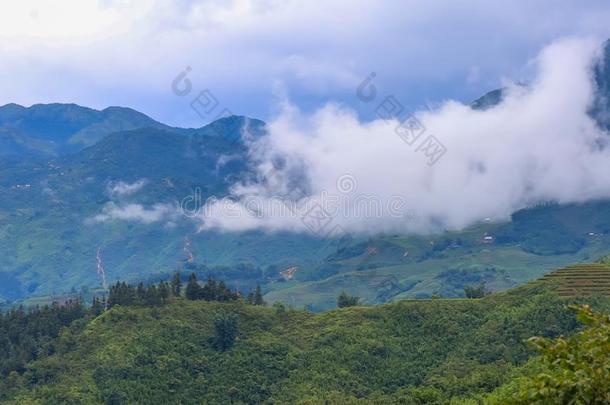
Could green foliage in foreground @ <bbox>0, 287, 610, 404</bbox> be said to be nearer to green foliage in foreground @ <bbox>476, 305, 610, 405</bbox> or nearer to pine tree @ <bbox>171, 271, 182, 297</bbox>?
pine tree @ <bbox>171, 271, 182, 297</bbox>

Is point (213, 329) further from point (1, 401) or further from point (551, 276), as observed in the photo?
point (551, 276)

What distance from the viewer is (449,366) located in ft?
228

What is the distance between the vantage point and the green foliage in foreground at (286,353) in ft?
224

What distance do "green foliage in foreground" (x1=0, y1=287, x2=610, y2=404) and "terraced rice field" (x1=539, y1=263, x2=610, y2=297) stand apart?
2.51 meters

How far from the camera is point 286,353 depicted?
251 ft

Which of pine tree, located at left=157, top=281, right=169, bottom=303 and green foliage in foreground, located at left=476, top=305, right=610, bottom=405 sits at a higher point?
pine tree, located at left=157, top=281, right=169, bottom=303

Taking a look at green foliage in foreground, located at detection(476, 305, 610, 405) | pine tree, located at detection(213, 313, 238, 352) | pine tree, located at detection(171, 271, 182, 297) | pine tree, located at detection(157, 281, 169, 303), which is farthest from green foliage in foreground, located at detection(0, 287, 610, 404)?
green foliage in foreground, located at detection(476, 305, 610, 405)

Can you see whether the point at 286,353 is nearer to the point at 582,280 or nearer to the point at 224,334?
the point at 224,334

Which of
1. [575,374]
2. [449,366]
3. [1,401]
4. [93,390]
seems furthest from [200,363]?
[575,374]

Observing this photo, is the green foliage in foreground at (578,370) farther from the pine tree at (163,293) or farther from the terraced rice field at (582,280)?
the pine tree at (163,293)

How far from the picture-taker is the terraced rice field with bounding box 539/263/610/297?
3121 inches

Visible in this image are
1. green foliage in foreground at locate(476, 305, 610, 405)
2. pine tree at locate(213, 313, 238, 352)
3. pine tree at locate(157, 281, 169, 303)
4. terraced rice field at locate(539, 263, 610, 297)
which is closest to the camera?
green foliage in foreground at locate(476, 305, 610, 405)

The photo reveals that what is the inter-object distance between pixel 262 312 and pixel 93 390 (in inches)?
925

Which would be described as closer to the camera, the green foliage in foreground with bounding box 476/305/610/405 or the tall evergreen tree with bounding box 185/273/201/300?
the green foliage in foreground with bounding box 476/305/610/405
